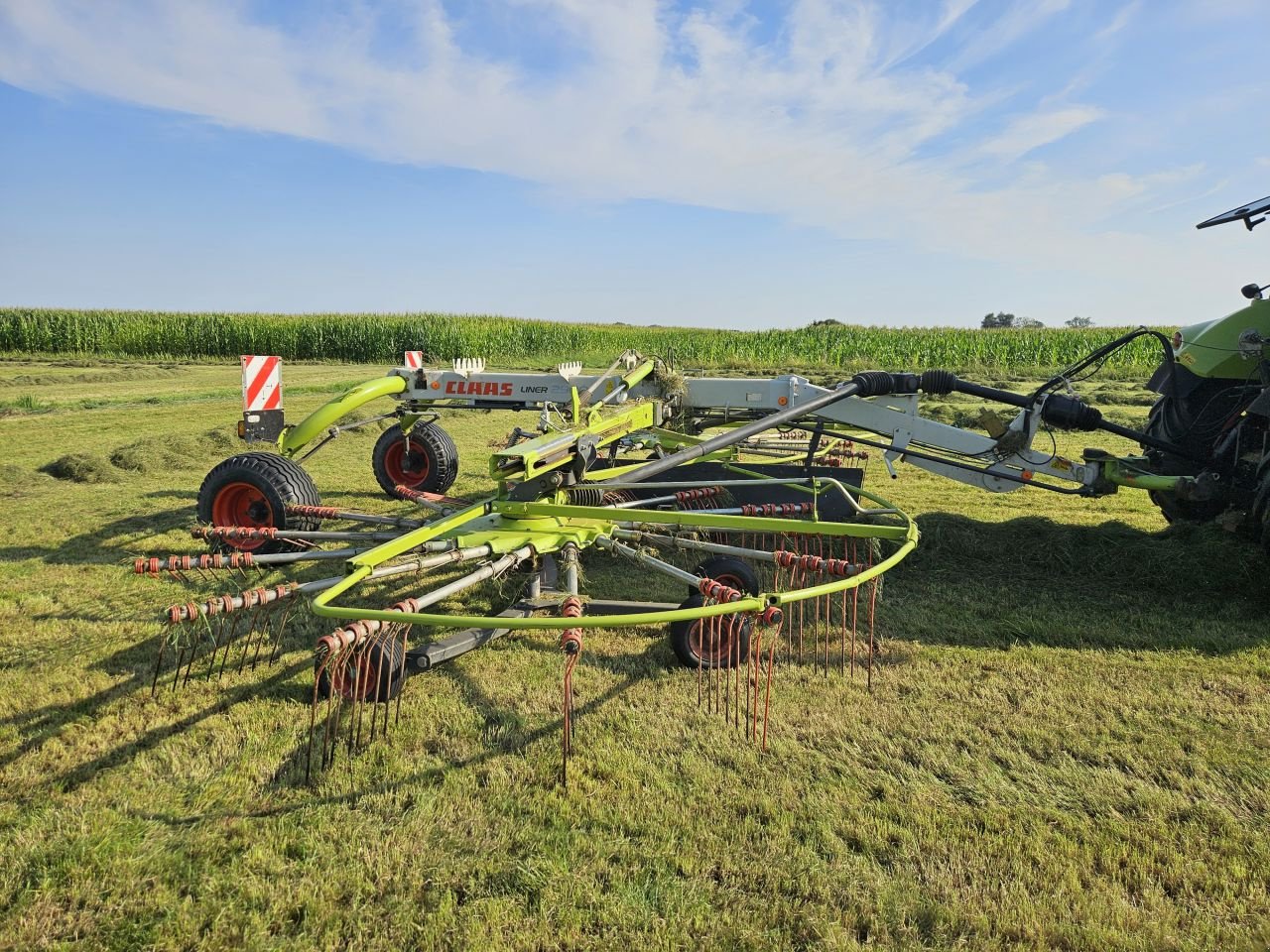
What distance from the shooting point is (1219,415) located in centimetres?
543

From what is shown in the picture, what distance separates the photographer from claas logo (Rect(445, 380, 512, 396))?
21.0 ft

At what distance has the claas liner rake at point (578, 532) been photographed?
10.5 feet

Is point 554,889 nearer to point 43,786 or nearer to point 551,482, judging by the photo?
point 43,786

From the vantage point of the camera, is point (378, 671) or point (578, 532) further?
point (578, 532)

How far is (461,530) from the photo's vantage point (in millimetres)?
4074

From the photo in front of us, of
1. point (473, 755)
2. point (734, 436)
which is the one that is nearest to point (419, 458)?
point (734, 436)

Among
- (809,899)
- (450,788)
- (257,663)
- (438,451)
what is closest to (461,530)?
(257,663)

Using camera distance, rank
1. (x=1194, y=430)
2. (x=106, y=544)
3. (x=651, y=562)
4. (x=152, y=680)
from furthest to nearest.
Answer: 1. (x=106, y=544)
2. (x=1194, y=430)
3. (x=651, y=562)
4. (x=152, y=680)

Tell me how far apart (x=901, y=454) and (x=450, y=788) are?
354cm

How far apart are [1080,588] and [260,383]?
584 centimetres

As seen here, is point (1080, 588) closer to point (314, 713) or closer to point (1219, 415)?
point (1219, 415)

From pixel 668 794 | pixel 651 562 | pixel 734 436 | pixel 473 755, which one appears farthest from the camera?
pixel 734 436

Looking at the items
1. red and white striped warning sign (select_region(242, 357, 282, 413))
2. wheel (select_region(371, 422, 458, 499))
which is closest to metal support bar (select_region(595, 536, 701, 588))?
red and white striped warning sign (select_region(242, 357, 282, 413))

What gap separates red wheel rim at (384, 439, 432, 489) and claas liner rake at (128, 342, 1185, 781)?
0.07ft
